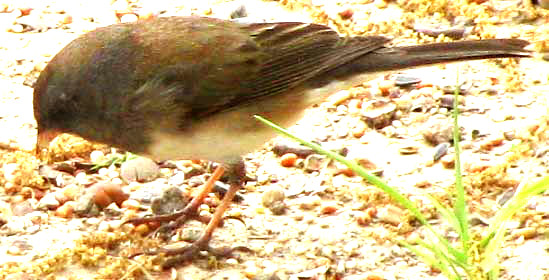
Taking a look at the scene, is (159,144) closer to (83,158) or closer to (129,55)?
(129,55)

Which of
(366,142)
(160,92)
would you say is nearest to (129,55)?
(160,92)

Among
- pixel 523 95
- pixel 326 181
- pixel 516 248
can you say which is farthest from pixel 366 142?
pixel 516 248

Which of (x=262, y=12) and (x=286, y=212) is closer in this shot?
(x=286, y=212)

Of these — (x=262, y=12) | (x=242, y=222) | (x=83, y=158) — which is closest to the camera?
(x=242, y=222)

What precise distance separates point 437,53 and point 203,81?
79 cm

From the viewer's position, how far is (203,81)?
14.6ft

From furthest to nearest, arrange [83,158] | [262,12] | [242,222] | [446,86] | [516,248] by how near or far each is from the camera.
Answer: [262,12] → [446,86] → [83,158] → [242,222] → [516,248]

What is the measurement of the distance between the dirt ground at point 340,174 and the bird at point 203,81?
0.65ft

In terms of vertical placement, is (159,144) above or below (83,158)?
above

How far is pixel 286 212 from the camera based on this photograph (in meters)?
4.66

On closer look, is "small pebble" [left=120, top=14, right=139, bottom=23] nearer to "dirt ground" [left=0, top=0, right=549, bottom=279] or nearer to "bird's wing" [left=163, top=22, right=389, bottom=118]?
"dirt ground" [left=0, top=0, right=549, bottom=279]

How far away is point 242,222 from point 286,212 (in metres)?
0.16

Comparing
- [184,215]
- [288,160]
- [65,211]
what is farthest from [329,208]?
[65,211]

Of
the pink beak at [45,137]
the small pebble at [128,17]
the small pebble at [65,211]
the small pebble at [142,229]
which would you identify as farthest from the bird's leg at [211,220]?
the small pebble at [128,17]
